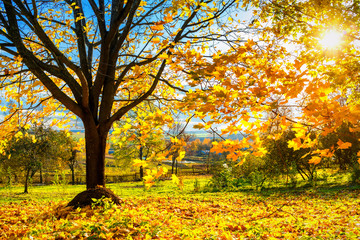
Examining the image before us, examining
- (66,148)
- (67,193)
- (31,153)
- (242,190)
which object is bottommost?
(67,193)

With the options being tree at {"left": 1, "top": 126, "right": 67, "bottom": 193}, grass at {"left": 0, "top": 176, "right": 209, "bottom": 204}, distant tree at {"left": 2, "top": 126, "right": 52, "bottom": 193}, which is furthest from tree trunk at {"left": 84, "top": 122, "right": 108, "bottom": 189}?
distant tree at {"left": 2, "top": 126, "right": 52, "bottom": 193}

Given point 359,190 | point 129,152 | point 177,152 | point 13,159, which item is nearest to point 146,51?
point 177,152

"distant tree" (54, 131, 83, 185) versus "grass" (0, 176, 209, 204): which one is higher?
"distant tree" (54, 131, 83, 185)

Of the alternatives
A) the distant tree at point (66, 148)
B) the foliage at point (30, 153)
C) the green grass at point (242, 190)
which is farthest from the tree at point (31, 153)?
the green grass at point (242, 190)

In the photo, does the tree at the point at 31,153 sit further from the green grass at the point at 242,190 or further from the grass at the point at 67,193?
the green grass at the point at 242,190

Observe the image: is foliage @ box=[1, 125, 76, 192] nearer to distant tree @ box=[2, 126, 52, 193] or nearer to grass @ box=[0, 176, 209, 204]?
distant tree @ box=[2, 126, 52, 193]

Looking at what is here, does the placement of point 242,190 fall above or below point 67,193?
above

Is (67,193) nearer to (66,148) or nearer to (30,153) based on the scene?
(30,153)

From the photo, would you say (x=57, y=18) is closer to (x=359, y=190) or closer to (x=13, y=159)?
(x=359, y=190)

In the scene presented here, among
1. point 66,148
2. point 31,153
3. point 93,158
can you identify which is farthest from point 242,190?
point 66,148

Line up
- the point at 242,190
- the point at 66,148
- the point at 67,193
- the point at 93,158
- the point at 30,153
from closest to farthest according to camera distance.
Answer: the point at 93,158, the point at 242,190, the point at 67,193, the point at 30,153, the point at 66,148

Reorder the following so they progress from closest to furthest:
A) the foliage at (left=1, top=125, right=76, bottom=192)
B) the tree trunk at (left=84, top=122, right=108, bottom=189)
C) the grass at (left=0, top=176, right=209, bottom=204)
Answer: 1. the tree trunk at (left=84, top=122, right=108, bottom=189)
2. the grass at (left=0, top=176, right=209, bottom=204)
3. the foliage at (left=1, top=125, right=76, bottom=192)

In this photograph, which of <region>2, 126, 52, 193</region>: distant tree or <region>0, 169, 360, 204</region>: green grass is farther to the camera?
<region>2, 126, 52, 193</region>: distant tree

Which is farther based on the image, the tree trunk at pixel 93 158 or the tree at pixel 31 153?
the tree at pixel 31 153
